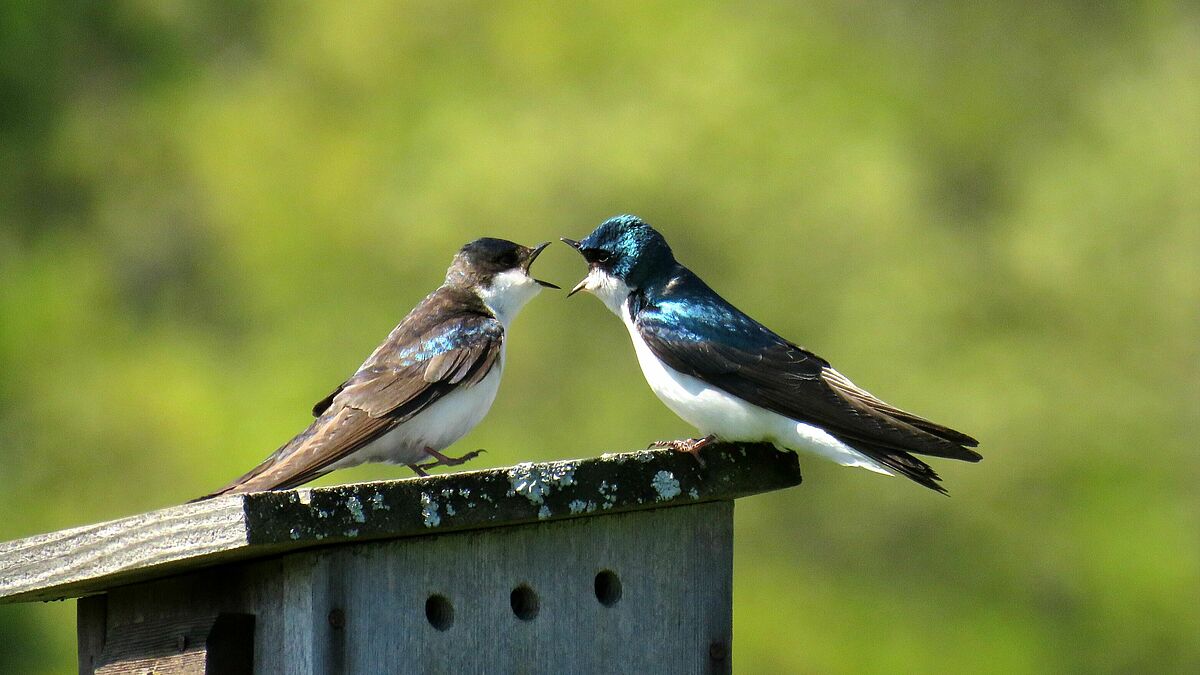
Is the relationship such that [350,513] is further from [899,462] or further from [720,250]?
[720,250]

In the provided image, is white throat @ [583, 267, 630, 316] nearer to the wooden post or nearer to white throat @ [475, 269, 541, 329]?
white throat @ [475, 269, 541, 329]

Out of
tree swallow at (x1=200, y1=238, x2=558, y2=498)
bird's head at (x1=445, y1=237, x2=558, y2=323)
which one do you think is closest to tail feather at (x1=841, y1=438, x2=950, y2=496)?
tree swallow at (x1=200, y1=238, x2=558, y2=498)

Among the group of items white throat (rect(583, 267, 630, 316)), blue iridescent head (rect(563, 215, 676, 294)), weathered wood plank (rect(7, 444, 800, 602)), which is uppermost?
blue iridescent head (rect(563, 215, 676, 294))

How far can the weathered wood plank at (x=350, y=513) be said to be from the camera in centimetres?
256

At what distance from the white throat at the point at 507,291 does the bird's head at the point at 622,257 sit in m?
0.39

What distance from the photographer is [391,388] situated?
3.45m

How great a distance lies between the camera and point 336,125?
9273 mm

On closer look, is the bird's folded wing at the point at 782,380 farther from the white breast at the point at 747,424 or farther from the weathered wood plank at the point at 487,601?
the weathered wood plank at the point at 487,601

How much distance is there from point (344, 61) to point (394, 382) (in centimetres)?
634

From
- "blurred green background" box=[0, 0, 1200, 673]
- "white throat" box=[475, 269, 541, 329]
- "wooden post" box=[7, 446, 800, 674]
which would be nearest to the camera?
"wooden post" box=[7, 446, 800, 674]

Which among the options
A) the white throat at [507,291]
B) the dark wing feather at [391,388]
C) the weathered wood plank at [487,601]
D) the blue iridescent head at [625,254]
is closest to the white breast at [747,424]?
the weathered wood plank at [487,601]

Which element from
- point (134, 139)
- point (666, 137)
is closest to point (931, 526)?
point (666, 137)

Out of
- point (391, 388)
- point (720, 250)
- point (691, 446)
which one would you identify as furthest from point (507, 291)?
point (720, 250)

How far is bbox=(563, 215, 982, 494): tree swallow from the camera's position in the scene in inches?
122
